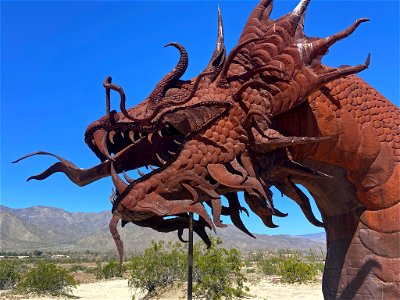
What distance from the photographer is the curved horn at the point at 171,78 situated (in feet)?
12.3

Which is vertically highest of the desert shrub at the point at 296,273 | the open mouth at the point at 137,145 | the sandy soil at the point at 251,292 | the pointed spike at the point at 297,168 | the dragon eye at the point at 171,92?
the dragon eye at the point at 171,92

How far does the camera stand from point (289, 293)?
20359mm

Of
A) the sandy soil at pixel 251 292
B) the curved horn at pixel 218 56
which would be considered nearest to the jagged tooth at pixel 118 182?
the curved horn at pixel 218 56

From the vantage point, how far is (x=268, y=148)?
147 inches

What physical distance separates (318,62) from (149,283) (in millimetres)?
16672

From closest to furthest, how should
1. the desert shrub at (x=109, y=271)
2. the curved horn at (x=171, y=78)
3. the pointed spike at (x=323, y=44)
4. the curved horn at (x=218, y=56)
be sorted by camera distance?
the curved horn at (x=171, y=78) < the curved horn at (x=218, y=56) < the pointed spike at (x=323, y=44) < the desert shrub at (x=109, y=271)

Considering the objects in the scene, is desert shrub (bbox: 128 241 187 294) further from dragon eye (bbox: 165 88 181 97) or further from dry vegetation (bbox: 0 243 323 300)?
dragon eye (bbox: 165 88 181 97)

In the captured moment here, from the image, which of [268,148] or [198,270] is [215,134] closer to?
[268,148]

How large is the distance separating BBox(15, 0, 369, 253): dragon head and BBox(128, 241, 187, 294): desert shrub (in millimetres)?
15486

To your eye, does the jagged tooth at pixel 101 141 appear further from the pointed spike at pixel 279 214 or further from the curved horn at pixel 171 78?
the pointed spike at pixel 279 214

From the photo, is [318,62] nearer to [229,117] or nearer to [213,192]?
[229,117]

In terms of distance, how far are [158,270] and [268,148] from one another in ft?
54.1

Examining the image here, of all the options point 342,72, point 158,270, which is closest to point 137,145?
point 342,72

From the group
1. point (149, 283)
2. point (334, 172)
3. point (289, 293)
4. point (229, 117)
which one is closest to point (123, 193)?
point (229, 117)
